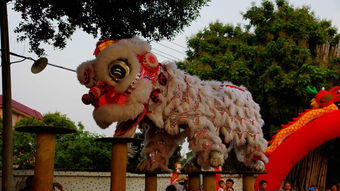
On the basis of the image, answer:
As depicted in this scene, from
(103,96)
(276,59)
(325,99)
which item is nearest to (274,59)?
(276,59)

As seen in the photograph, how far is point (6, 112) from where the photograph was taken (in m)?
5.50

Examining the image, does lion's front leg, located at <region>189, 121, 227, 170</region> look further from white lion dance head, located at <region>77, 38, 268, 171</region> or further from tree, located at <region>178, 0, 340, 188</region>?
tree, located at <region>178, 0, 340, 188</region>

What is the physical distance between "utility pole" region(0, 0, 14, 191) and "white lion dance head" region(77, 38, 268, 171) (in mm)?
1246

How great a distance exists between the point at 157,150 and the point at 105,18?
1.98 metres

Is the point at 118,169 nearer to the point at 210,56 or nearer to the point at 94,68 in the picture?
the point at 94,68

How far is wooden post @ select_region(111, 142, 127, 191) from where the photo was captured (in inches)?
177

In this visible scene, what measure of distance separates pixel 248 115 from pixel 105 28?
2.34 m

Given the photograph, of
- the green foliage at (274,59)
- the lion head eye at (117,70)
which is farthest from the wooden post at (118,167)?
the green foliage at (274,59)

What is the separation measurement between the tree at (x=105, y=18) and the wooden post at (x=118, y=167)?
2.19 m

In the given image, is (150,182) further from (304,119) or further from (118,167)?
(304,119)

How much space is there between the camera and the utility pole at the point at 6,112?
5.30 metres

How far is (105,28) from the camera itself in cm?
632

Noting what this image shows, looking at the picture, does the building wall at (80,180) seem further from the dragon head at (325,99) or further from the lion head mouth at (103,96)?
the dragon head at (325,99)

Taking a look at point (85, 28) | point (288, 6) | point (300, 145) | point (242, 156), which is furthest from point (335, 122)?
point (288, 6)
